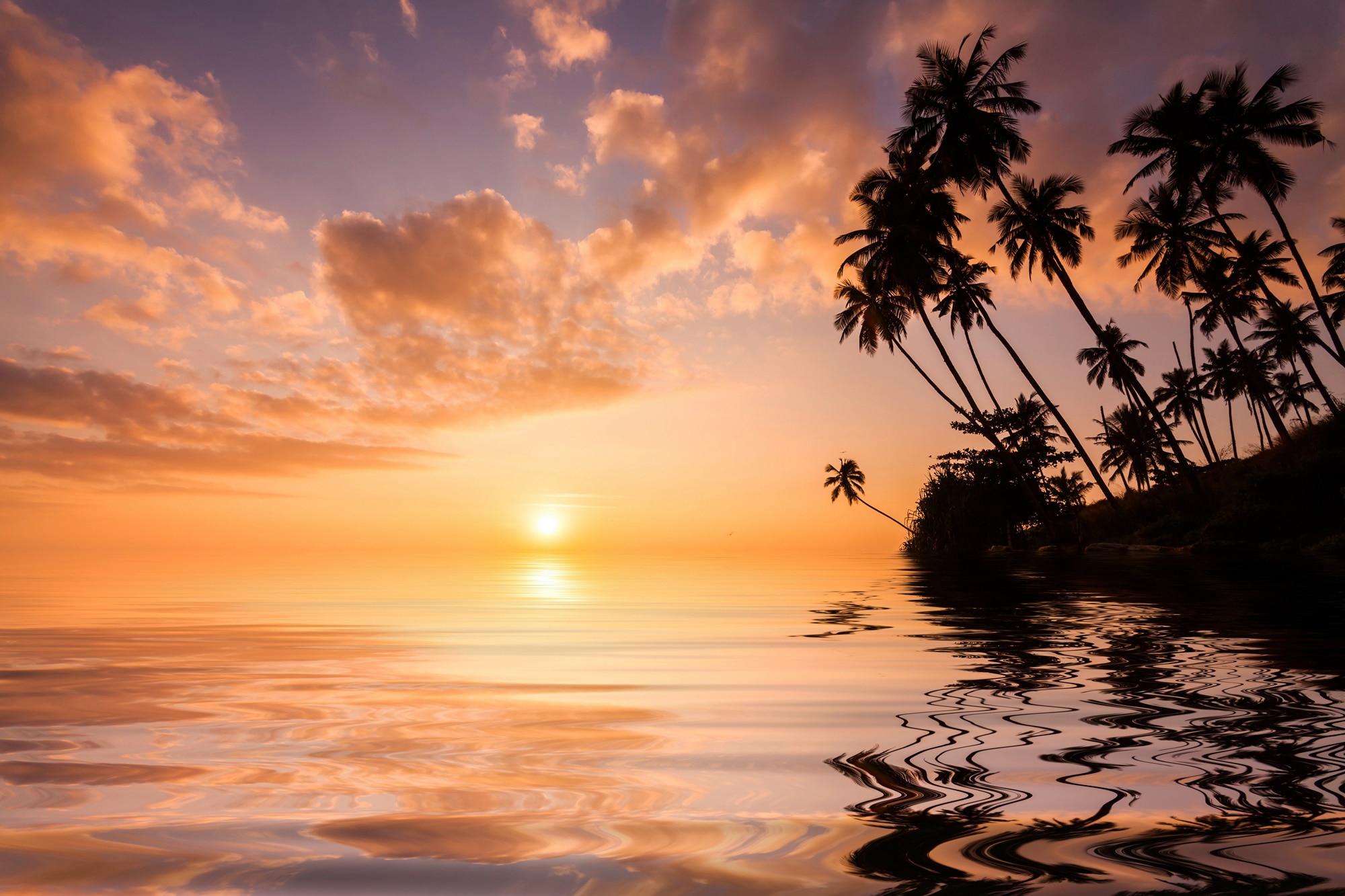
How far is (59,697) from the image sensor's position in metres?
3.60

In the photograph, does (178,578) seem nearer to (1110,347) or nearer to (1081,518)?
(1110,347)

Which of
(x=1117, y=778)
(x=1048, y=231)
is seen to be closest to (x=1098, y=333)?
(x=1048, y=231)

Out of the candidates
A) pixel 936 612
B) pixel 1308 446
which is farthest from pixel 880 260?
pixel 936 612

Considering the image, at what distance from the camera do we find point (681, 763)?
8.22 feet

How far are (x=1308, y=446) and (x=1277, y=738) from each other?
3614 cm

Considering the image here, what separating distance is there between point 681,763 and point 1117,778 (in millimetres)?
→ 1344

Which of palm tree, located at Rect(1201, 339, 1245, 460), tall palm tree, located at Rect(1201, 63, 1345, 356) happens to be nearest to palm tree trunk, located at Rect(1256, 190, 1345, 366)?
tall palm tree, located at Rect(1201, 63, 1345, 356)

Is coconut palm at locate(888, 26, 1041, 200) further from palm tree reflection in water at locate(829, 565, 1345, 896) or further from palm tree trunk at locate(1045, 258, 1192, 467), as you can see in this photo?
palm tree reflection in water at locate(829, 565, 1345, 896)

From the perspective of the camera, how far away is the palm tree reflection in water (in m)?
1.47

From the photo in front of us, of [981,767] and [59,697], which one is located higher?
[59,697]

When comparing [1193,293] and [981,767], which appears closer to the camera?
[981,767]

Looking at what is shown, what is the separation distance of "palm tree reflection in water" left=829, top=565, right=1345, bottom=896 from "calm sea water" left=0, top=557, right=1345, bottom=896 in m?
0.01

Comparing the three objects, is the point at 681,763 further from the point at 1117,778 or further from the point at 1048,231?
the point at 1048,231

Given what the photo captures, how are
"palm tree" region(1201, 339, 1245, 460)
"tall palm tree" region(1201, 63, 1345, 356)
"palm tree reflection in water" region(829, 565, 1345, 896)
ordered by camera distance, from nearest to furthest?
"palm tree reflection in water" region(829, 565, 1345, 896) < "tall palm tree" region(1201, 63, 1345, 356) < "palm tree" region(1201, 339, 1245, 460)
